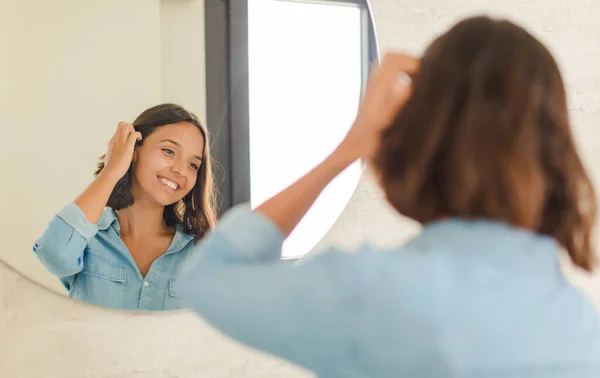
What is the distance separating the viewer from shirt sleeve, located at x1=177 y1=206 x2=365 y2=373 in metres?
0.42

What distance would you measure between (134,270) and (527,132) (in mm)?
522

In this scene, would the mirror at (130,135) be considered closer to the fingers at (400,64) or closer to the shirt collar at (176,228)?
A: the shirt collar at (176,228)

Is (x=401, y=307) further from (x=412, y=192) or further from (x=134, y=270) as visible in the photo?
(x=134, y=270)

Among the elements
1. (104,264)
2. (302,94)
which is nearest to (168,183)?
(104,264)

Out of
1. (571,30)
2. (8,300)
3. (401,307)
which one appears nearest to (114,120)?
(8,300)

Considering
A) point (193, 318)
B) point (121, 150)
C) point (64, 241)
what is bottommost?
point (193, 318)

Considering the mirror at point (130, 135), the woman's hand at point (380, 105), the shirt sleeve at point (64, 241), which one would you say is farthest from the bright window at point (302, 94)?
the woman's hand at point (380, 105)

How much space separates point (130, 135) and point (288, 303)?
434 millimetres

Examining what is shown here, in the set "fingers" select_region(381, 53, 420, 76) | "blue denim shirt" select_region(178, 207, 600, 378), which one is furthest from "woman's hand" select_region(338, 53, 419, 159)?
"blue denim shirt" select_region(178, 207, 600, 378)

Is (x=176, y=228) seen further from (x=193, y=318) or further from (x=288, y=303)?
(x=288, y=303)

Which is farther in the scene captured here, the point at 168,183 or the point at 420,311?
the point at 168,183

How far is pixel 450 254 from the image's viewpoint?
43cm

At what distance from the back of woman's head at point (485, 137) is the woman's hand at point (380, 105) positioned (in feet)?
0.05

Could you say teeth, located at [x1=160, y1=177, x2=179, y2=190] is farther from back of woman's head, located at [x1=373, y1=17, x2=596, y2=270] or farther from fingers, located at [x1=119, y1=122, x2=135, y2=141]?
back of woman's head, located at [x1=373, y1=17, x2=596, y2=270]
